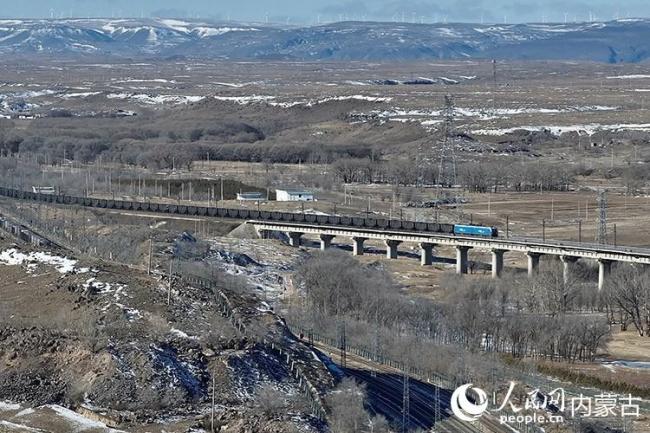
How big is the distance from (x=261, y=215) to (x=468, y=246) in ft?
43.6

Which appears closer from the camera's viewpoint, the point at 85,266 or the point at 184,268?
the point at 85,266

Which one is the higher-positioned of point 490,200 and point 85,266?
point 85,266

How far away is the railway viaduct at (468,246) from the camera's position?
61.9 m

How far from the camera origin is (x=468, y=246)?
67.6 meters

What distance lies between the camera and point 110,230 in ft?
222

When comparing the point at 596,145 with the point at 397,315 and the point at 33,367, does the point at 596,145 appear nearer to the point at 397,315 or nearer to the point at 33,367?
the point at 397,315

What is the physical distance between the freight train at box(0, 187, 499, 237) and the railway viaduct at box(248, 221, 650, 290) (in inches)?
25.5

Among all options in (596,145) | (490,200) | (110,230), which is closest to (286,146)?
(596,145)

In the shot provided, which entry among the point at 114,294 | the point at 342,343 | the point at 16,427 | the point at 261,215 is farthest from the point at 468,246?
the point at 16,427

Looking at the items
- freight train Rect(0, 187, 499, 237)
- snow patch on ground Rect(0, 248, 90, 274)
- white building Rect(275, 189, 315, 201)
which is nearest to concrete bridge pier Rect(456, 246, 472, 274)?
freight train Rect(0, 187, 499, 237)

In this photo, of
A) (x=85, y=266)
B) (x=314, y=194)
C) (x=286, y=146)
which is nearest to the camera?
(x=85, y=266)

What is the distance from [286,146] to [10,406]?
95.5 m

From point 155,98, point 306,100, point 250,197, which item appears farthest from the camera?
point 155,98

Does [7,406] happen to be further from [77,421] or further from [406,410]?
[406,410]
